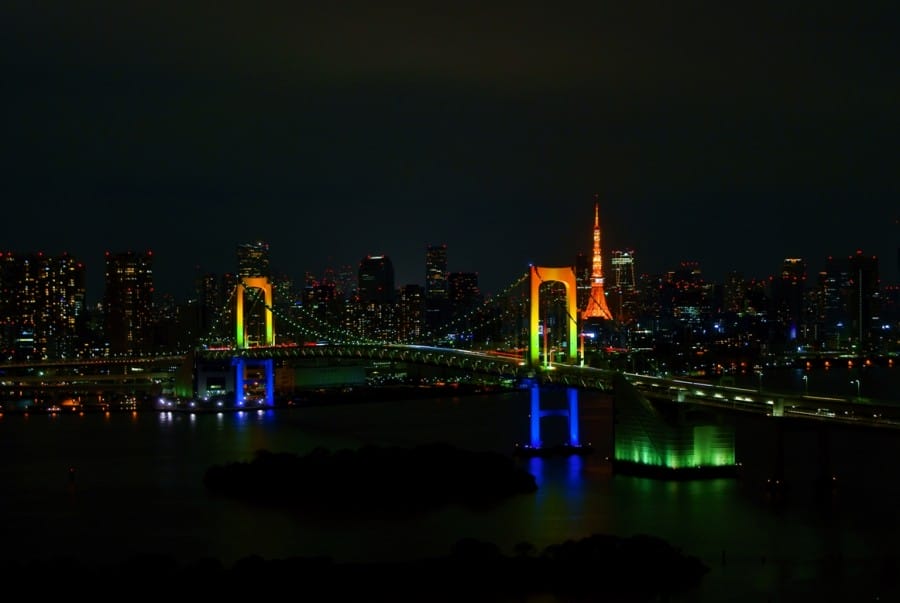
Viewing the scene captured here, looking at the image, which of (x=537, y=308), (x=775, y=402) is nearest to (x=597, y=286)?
(x=537, y=308)

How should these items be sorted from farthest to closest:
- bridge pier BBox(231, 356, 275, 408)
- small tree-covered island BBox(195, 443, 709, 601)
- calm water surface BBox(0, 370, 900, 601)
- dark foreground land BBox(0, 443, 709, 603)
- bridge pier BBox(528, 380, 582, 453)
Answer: bridge pier BBox(231, 356, 275, 408) < bridge pier BBox(528, 380, 582, 453) < calm water surface BBox(0, 370, 900, 601) < small tree-covered island BBox(195, 443, 709, 601) < dark foreground land BBox(0, 443, 709, 603)

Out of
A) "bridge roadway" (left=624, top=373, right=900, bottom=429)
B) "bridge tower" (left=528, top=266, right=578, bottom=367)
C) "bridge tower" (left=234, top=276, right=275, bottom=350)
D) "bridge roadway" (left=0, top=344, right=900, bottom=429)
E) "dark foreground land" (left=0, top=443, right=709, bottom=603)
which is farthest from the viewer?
"bridge tower" (left=234, top=276, right=275, bottom=350)

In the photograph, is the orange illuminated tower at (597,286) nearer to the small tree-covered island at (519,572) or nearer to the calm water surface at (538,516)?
the calm water surface at (538,516)

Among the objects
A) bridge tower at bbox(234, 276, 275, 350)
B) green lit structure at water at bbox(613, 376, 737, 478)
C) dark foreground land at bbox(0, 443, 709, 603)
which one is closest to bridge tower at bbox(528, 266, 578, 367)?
green lit structure at water at bbox(613, 376, 737, 478)

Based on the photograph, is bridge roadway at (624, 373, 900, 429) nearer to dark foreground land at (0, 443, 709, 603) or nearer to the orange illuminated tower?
dark foreground land at (0, 443, 709, 603)

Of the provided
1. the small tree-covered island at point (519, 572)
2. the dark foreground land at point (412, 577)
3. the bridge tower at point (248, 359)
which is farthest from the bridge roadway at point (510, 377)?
the dark foreground land at point (412, 577)

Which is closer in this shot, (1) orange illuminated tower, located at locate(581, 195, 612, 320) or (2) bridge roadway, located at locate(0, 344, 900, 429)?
(2) bridge roadway, located at locate(0, 344, 900, 429)
